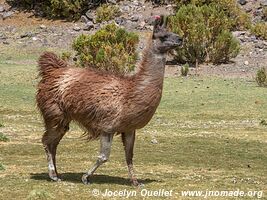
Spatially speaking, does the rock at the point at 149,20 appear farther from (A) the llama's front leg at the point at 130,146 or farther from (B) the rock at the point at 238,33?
(A) the llama's front leg at the point at 130,146

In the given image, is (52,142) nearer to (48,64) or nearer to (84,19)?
(48,64)

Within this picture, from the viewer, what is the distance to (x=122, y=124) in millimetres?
10914

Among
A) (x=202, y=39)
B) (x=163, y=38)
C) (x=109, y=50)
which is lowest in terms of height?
(x=202, y=39)

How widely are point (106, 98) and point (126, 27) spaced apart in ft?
106

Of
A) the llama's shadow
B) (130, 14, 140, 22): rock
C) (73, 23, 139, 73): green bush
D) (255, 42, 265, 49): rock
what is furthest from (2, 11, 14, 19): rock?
the llama's shadow

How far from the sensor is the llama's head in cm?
1097

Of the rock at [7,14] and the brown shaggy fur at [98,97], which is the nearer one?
the brown shaggy fur at [98,97]

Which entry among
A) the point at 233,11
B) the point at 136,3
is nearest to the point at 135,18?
the point at 136,3

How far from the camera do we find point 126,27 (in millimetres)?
42969

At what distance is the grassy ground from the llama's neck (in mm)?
1549

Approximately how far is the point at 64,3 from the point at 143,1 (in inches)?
202

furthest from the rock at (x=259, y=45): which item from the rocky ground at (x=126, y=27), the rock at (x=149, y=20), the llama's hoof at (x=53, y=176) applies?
the llama's hoof at (x=53, y=176)

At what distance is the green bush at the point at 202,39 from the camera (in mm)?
35406

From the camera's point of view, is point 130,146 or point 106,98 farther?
point 130,146
